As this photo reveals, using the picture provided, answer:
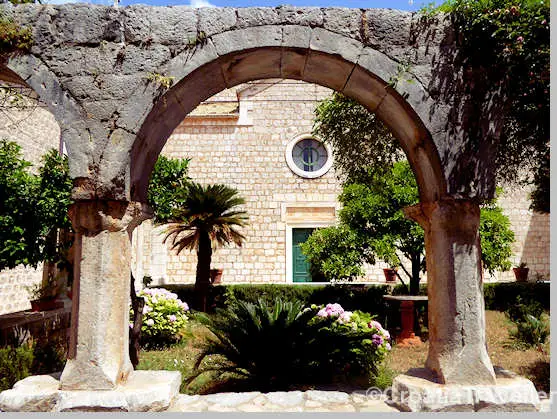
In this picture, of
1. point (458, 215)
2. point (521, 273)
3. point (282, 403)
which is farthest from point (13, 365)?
point (521, 273)

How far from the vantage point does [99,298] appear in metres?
3.33

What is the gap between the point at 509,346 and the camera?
28.3ft

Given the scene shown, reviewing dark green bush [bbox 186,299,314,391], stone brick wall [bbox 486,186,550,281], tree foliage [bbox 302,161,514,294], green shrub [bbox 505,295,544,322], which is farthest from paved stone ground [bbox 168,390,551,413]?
stone brick wall [bbox 486,186,550,281]

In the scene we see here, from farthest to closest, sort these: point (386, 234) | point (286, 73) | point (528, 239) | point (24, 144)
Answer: point (528, 239)
point (24, 144)
point (386, 234)
point (286, 73)

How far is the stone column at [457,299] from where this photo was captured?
3363 millimetres

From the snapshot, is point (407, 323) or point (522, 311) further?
point (522, 311)

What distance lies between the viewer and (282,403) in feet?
11.6

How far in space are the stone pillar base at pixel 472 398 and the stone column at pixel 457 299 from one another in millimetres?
97

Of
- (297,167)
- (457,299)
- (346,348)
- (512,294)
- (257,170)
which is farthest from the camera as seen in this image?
(297,167)

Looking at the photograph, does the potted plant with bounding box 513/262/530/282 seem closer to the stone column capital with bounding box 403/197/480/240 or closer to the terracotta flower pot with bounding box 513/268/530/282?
the terracotta flower pot with bounding box 513/268/530/282

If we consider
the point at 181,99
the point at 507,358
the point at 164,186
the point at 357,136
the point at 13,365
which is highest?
the point at 357,136

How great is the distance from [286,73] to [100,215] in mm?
2108

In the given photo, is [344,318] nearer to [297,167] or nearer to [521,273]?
[297,167]

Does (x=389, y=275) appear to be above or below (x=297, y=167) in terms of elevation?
below
